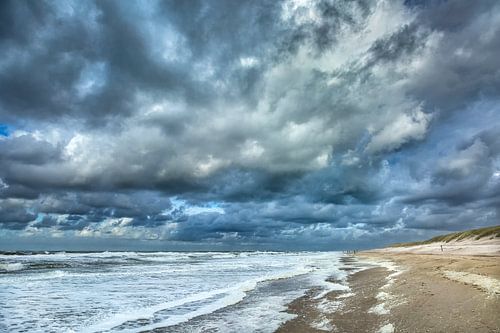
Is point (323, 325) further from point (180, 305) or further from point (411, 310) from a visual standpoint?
point (180, 305)

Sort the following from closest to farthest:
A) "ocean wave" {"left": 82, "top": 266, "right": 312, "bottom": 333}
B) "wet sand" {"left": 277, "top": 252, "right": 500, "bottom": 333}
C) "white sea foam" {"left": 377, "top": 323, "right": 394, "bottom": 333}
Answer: "white sea foam" {"left": 377, "top": 323, "right": 394, "bottom": 333}
"wet sand" {"left": 277, "top": 252, "right": 500, "bottom": 333}
"ocean wave" {"left": 82, "top": 266, "right": 312, "bottom": 333}

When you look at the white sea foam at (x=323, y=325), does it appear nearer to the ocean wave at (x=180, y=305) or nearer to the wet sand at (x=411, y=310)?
the wet sand at (x=411, y=310)

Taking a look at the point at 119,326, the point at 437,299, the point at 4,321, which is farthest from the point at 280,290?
the point at 4,321

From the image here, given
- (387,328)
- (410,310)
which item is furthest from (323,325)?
(410,310)

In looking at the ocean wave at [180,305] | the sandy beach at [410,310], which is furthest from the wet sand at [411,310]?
the ocean wave at [180,305]

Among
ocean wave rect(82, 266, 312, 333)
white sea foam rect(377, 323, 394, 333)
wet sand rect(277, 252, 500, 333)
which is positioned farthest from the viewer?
ocean wave rect(82, 266, 312, 333)

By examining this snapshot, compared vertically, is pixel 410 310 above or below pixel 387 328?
above

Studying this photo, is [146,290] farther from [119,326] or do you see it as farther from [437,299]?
[437,299]

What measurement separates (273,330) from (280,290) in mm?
12143

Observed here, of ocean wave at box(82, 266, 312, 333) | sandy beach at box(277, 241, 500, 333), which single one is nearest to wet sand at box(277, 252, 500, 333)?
sandy beach at box(277, 241, 500, 333)

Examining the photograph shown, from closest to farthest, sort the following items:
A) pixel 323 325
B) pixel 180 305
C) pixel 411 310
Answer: pixel 323 325 → pixel 411 310 → pixel 180 305

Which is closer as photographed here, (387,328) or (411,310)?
(387,328)

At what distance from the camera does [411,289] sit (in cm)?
1969

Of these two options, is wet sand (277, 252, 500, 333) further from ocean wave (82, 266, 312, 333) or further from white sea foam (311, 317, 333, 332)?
ocean wave (82, 266, 312, 333)
